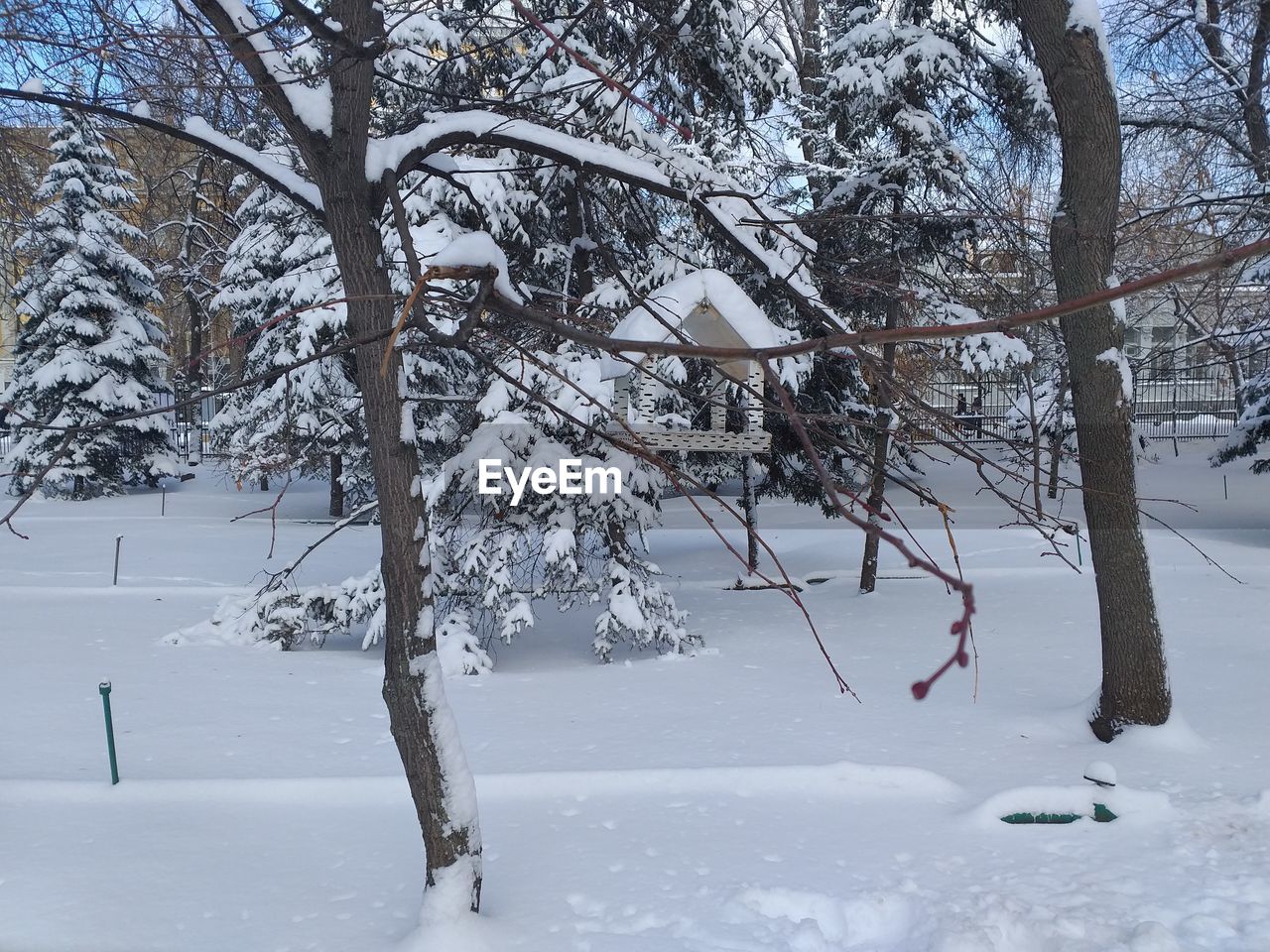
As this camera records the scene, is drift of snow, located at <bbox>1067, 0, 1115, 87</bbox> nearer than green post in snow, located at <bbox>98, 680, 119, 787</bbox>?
No

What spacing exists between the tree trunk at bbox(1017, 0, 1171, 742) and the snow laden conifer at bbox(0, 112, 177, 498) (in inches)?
768

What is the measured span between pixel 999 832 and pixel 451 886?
2833 millimetres

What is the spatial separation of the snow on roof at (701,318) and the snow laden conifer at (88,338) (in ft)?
58.8

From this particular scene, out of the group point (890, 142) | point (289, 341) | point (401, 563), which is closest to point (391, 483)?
point (401, 563)

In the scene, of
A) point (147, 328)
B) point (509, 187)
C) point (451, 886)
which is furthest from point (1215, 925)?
point (147, 328)

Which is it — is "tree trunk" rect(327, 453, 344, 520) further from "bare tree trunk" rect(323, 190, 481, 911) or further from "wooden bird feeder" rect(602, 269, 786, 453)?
"bare tree trunk" rect(323, 190, 481, 911)

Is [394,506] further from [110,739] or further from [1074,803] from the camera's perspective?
[1074,803]

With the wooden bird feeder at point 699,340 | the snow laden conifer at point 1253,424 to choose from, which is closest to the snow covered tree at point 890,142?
the wooden bird feeder at point 699,340

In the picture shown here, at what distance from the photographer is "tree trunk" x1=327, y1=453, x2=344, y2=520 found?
62.5ft

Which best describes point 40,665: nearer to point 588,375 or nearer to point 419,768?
point 588,375

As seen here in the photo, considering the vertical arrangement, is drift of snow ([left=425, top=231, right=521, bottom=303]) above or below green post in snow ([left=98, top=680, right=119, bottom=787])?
above

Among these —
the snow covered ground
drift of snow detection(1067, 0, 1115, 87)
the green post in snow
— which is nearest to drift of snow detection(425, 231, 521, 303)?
the snow covered ground

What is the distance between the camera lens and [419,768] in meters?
4.00

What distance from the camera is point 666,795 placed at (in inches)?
223
